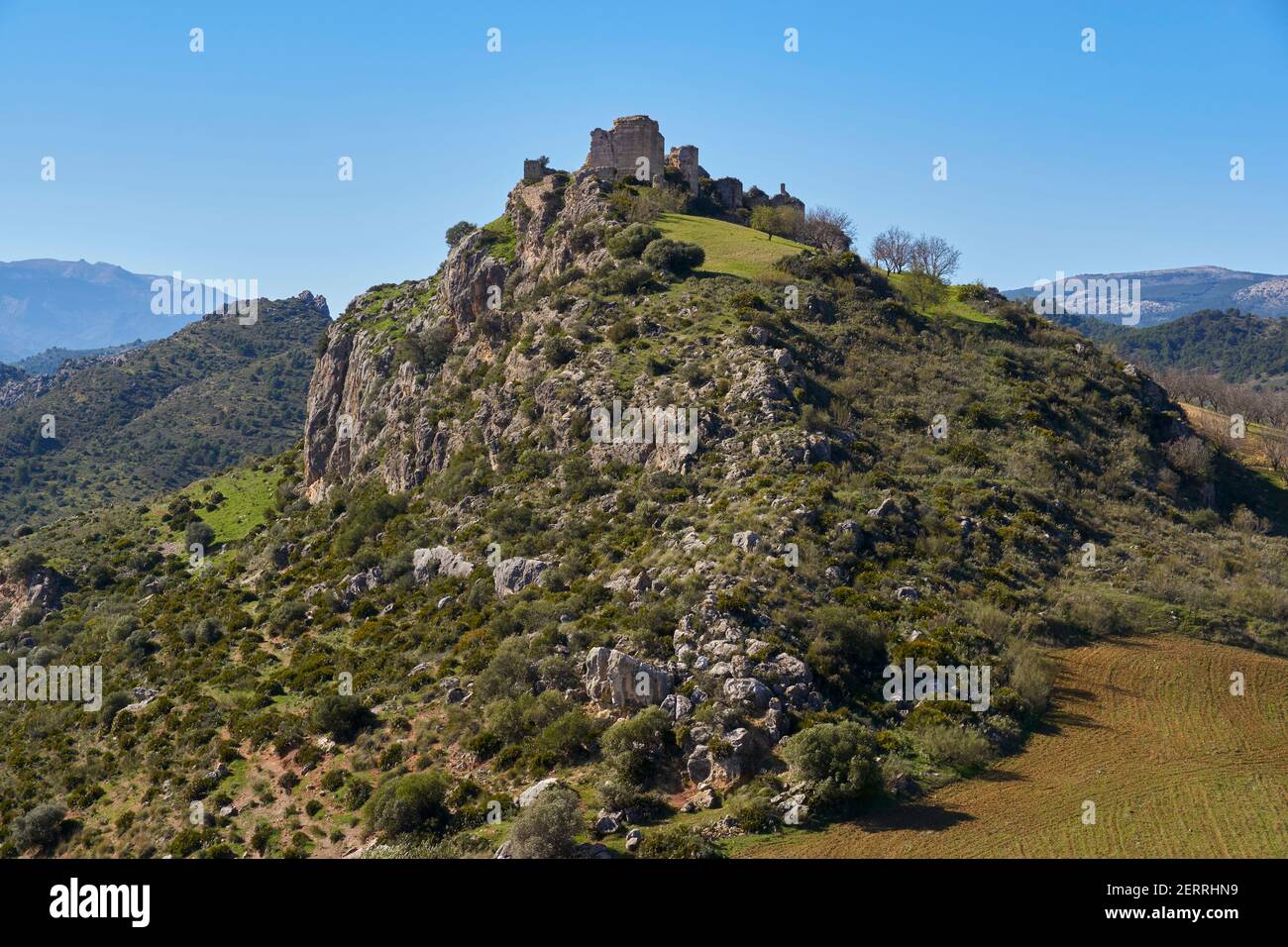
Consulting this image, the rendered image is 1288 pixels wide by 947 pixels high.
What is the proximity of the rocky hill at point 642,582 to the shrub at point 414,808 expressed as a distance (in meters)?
0.09

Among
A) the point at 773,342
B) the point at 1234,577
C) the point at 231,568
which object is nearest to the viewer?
the point at 1234,577

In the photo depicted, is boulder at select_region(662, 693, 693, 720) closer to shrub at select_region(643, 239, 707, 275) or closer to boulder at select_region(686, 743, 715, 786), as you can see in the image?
boulder at select_region(686, 743, 715, 786)

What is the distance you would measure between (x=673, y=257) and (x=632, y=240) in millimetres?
3897

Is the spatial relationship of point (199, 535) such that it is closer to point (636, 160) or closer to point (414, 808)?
point (636, 160)

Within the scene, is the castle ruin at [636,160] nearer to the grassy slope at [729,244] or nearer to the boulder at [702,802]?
the grassy slope at [729,244]

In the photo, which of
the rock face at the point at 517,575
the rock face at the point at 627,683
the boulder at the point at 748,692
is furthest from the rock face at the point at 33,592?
the boulder at the point at 748,692

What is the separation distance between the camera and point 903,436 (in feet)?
135

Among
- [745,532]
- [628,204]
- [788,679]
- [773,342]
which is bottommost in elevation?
[788,679]

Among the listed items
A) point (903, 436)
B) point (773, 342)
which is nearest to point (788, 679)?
point (903, 436)

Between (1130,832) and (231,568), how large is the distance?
171 feet

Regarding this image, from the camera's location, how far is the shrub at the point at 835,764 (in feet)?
67.7

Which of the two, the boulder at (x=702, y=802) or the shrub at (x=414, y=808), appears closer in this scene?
the boulder at (x=702, y=802)

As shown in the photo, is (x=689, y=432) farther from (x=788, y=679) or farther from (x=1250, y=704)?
(x=1250, y=704)

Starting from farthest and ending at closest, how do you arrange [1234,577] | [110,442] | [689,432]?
[110,442] → [689,432] → [1234,577]
